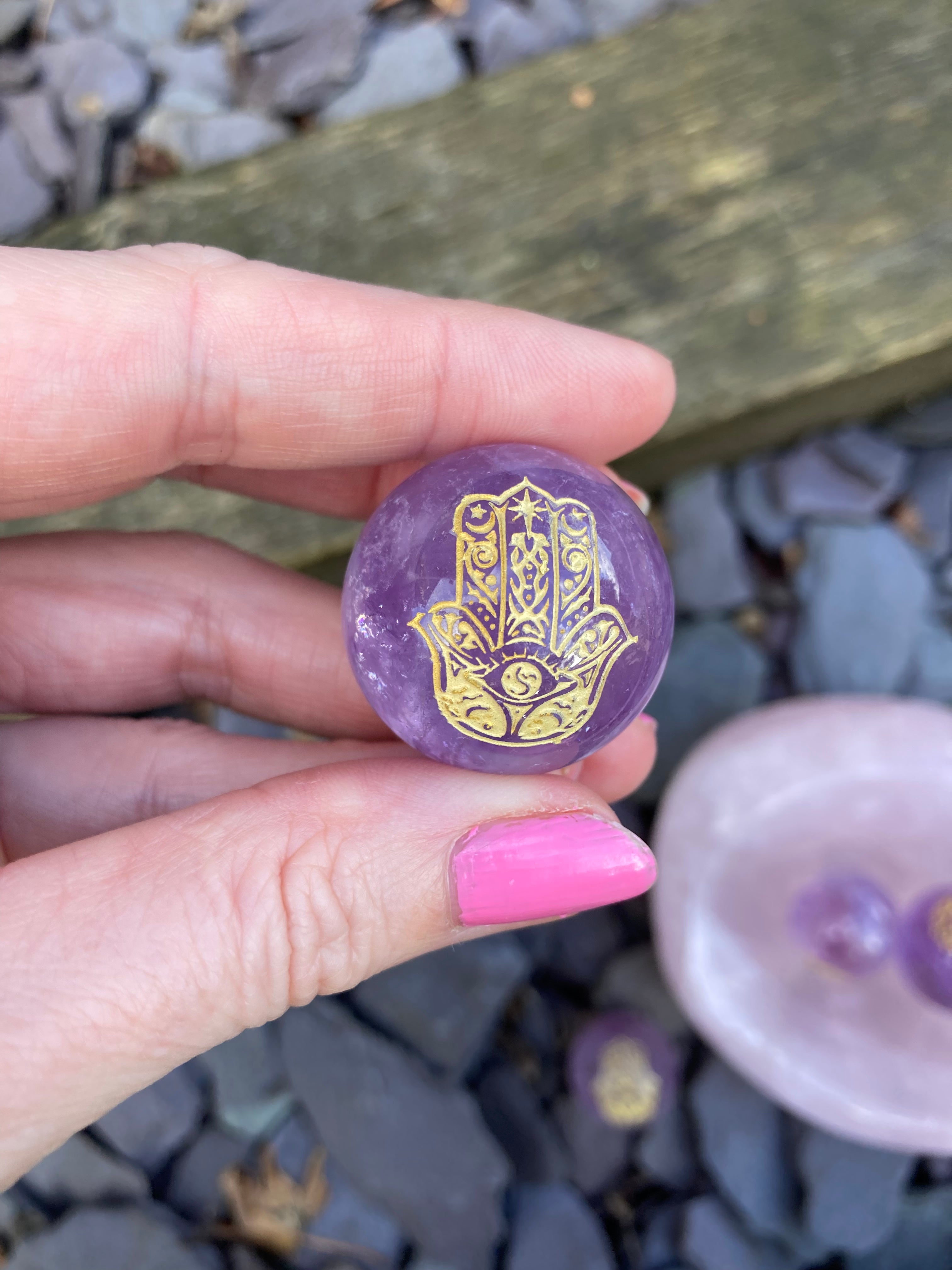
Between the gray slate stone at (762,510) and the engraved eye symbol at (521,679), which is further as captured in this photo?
the gray slate stone at (762,510)

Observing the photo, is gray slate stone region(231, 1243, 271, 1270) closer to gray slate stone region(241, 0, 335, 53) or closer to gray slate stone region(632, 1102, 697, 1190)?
gray slate stone region(632, 1102, 697, 1190)

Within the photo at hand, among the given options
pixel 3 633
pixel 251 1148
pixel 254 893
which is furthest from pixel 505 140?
pixel 251 1148

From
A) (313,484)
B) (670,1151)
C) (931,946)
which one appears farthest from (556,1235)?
(313,484)

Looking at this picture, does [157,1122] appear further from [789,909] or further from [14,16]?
[14,16]

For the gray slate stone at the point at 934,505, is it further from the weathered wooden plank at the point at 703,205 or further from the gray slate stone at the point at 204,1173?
the gray slate stone at the point at 204,1173

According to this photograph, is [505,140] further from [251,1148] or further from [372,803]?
[251,1148]

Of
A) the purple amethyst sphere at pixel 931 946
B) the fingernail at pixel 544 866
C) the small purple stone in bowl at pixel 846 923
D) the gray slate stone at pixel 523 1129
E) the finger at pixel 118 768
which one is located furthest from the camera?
the gray slate stone at pixel 523 1129

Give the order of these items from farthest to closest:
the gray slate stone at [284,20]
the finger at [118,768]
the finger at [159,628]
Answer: the gray slate stone at [284,20], the finger at [159,628], the finger at [118,768]

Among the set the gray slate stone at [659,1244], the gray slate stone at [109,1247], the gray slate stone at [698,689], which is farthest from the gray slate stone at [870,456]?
the gray slate stone at [109,1247]

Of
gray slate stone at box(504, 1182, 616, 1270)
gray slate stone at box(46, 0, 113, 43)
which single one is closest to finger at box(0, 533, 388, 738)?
gray slate stone at box(504, 1182, 616, 1270)
